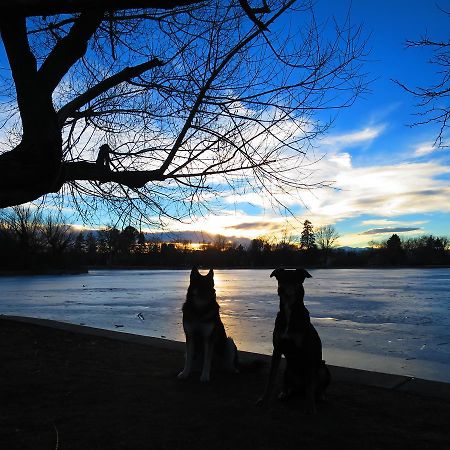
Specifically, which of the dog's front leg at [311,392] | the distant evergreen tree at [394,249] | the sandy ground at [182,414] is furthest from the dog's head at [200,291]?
the distant evergreen tree at [394,249]

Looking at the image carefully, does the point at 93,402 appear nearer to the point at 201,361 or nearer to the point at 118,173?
the point at 201,361

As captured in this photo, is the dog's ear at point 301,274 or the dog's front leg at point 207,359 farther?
the dog's front leg at point 207,359

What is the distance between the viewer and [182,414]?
4570 millimetres

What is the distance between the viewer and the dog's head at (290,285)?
4.67 m

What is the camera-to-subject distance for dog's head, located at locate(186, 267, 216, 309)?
607 centimetres

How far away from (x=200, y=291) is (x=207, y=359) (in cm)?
81

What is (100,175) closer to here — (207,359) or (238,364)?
(207,359)

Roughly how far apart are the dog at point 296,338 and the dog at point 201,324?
134 cm

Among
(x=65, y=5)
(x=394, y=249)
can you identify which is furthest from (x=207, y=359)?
(x=394, y=249)

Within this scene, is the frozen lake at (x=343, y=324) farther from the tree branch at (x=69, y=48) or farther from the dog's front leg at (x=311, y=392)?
the tree branch at (x=69, y=48)

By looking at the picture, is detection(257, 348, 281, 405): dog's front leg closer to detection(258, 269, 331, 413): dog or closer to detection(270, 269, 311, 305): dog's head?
detection(258, 269, 331, 413): dog

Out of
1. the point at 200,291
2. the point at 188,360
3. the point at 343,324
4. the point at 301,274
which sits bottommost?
the point at 343,324

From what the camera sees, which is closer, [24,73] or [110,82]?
[24,73]

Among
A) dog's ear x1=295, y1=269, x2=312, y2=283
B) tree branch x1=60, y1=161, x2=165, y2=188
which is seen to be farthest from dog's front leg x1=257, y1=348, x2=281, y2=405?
tree branch x1=60, y1=161, x2=165, y2=188
